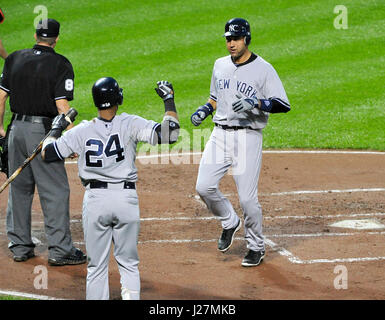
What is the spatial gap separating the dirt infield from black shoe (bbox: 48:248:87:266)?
0.07 meters

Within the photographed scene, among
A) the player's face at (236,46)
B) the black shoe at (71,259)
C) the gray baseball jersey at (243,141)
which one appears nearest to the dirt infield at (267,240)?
the black shoe at (71,259)

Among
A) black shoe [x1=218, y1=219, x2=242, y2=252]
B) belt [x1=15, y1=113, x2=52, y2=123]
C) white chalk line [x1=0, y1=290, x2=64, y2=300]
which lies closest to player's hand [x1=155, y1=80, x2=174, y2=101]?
belt [x1=15, y1=113, x2=52, y2=123]

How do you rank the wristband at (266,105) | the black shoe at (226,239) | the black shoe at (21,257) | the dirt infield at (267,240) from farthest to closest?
1. the black shoe at (226,239)
2. the black shoe at (21,257)
3. the wristband at (266,105)
4. the dirt infield at (267,240)

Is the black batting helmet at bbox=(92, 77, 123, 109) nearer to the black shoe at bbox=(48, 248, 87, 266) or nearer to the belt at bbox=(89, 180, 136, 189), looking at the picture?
the belt at bbox=(89, 180, 136, 189)

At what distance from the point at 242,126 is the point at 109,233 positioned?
2.04 meters

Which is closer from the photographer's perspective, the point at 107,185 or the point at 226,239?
the point at 107,185

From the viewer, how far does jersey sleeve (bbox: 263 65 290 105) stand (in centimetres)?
725

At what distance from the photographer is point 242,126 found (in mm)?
7355

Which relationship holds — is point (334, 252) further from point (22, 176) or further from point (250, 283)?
point (22, 176)

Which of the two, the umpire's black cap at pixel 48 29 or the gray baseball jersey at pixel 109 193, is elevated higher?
the umpire's black cap at pixel 48 29

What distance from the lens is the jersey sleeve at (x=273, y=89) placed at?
7.25m

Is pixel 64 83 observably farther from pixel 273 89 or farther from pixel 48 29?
pixel 273 89

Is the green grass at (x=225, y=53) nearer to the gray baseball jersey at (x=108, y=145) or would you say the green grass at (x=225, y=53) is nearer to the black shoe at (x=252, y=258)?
the black shoe at (x=252, y=258)

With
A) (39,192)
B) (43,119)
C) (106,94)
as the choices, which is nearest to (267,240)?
(39,192)
